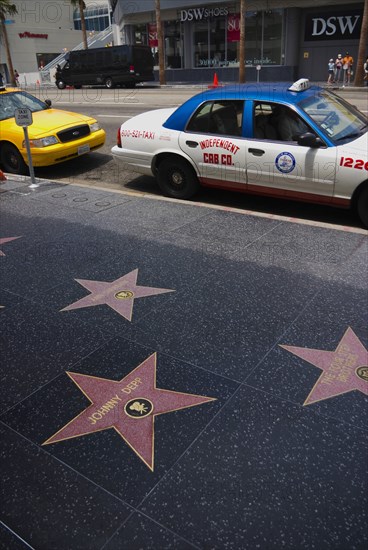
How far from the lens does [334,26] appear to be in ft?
101

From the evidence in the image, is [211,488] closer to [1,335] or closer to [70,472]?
[70,472]

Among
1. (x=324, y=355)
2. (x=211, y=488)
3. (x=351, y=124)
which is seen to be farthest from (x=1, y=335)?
(x=351, y=124)

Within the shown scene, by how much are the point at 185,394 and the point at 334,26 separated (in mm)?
34020

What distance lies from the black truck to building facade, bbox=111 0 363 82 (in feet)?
19.2

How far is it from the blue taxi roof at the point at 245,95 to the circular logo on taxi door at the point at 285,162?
67 cm

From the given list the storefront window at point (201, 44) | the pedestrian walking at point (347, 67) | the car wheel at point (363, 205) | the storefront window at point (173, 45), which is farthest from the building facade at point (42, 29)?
the car wheel at point (363, 205)

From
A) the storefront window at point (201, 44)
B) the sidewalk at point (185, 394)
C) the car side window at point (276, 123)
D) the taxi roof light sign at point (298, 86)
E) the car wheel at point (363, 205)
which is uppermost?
the storefront window at point (201, 44)

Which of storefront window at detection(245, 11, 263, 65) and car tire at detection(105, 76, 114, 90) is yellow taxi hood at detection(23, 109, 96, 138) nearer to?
car tire at detection(105, 76, 114, 90)

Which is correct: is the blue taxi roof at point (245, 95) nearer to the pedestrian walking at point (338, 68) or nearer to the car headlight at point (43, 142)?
the car headlight at point (43, 142)

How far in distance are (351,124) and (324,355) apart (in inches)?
157

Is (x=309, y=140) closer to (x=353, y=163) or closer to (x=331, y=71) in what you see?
(x=353, y=163)

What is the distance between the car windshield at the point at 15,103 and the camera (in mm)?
9652

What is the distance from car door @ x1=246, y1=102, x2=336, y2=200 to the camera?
592 cm

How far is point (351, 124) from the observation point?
6266 millimetres
